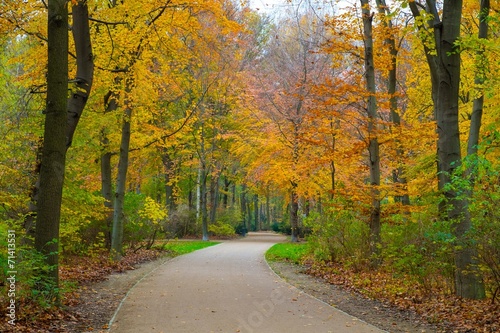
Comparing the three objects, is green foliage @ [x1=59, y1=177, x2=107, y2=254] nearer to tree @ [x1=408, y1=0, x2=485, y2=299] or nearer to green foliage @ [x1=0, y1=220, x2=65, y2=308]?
green foliage @ [x1=0, y1=220, x2=65, y2=308]

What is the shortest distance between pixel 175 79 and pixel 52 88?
26.7 ft

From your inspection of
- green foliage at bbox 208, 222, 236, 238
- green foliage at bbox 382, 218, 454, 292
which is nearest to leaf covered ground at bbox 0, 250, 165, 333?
green foliage at bbox 382, 218, 454, 292

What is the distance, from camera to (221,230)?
110ft

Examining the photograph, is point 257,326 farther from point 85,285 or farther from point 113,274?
point 113,274

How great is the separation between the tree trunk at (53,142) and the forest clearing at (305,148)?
23mm

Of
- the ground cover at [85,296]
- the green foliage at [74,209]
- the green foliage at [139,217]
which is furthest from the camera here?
the green foliage at [139,217]

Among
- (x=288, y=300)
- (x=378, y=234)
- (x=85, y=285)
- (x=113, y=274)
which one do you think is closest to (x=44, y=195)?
(x=85, y=285)

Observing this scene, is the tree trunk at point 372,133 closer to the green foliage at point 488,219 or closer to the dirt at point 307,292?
the dirt at point 307,292

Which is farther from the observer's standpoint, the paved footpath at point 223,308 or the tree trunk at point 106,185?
the tree trunk at point 106,185

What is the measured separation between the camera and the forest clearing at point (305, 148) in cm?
748

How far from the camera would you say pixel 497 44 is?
8.87 m

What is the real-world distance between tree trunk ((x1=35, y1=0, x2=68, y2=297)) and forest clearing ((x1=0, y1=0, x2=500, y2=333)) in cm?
2

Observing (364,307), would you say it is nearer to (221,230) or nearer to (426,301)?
(426,301)

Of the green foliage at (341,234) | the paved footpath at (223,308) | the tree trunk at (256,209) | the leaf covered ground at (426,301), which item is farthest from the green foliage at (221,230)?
the leaf covered ground at (426,301)
